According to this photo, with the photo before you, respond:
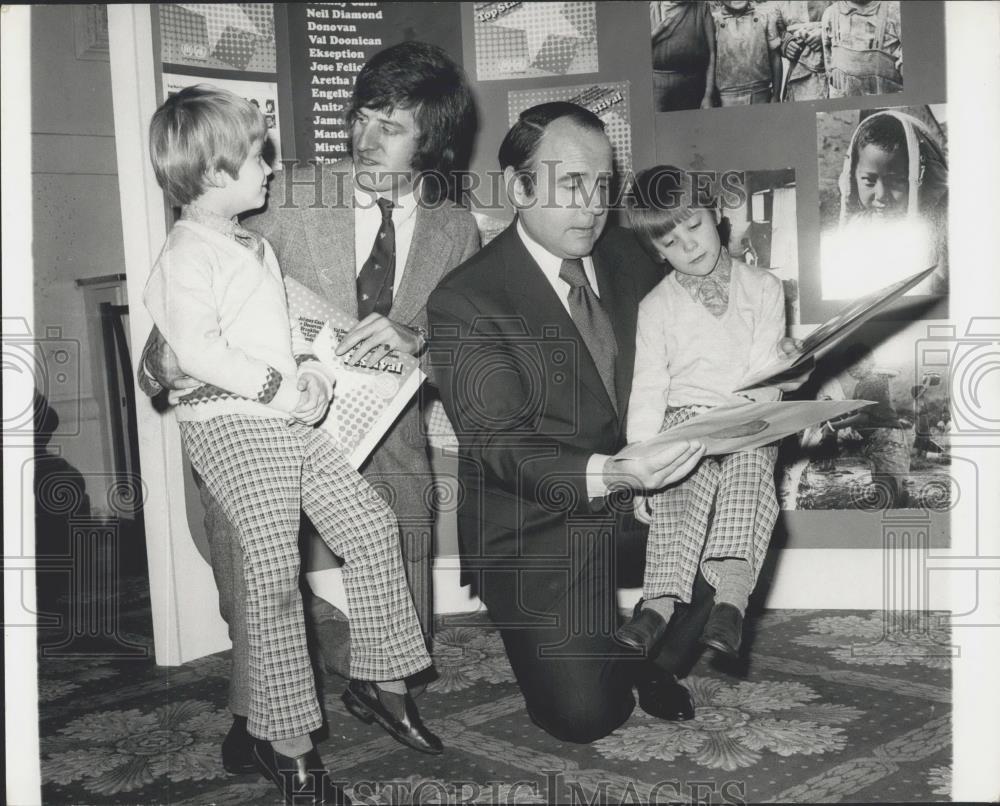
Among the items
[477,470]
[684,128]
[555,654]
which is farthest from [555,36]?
[555,654]

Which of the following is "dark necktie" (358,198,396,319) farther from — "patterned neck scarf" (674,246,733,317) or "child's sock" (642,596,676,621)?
"child's sock" (642,596,676,621)

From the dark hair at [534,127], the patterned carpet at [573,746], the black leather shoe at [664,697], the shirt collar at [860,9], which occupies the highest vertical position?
the shirt collar at [860,9]

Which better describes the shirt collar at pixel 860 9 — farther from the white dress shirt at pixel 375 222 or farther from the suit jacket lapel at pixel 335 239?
the suit jacket lapel at pixel 335 239

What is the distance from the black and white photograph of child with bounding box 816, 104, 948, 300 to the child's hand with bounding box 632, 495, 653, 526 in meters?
1.11

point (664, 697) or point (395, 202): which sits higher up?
point (395, 202)

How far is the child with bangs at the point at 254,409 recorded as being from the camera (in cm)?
191

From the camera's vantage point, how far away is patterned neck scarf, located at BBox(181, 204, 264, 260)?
200 cm

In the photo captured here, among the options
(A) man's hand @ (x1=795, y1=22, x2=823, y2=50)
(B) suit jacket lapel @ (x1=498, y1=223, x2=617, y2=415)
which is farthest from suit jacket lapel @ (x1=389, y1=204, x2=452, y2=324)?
(A) man's hand @ (x1=795, y1=22, x2=823, y2=50)

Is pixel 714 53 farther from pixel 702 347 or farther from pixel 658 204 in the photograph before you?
pixel 702 347

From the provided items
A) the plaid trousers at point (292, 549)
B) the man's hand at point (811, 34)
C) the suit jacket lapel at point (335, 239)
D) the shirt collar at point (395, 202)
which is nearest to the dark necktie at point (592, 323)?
the shirt collar at point (395, 202)

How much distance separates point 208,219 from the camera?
2.00 m

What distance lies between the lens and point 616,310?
2432 millimetres

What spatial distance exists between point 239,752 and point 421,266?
3.99 ft

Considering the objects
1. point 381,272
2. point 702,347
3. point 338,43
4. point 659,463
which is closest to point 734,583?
point 659,463
